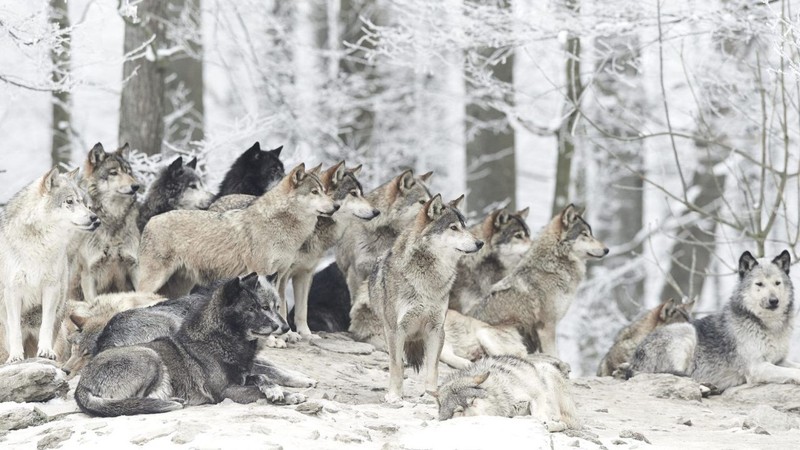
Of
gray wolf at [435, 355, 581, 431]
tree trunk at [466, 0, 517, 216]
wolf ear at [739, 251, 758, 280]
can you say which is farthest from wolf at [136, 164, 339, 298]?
tree trunk at [466, 0, 517, 216]

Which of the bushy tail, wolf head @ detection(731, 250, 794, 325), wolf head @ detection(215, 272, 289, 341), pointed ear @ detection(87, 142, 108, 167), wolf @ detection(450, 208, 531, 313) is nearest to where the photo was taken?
the bushy tail

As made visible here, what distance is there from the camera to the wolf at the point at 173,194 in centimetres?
1216

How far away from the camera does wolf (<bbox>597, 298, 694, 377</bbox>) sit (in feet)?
41.4

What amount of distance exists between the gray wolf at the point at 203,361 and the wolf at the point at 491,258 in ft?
14.3

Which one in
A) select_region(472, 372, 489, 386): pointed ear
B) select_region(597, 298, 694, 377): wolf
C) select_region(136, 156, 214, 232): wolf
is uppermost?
select_region(136, 156, 214, 232): wolf

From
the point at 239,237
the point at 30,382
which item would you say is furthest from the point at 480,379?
the point at 239,237

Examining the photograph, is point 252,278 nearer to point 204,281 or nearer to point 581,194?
point 204,281

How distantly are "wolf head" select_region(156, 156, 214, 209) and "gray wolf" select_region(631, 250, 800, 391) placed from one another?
4682mm

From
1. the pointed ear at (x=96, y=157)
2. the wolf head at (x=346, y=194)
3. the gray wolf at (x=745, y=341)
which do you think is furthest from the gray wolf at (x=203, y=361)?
the gray wolf at (x=745, y=341)

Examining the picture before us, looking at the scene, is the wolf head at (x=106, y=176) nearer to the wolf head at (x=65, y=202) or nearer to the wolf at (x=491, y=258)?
the wolf head at (x=65, y=202)

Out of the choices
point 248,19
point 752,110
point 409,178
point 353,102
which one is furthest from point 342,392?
point 248,19

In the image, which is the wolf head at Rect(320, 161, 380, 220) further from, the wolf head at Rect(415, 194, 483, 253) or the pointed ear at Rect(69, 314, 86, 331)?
the pointed ear at Rect(69, 314, 86, 331)

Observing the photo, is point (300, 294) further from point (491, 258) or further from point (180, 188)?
point (491, 258)

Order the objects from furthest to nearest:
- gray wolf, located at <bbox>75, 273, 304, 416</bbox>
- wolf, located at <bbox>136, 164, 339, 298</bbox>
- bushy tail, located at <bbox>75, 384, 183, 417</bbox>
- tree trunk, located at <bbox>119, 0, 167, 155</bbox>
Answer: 1. tree trunk, located at <bbox>119, 0, 167, 155</bbox>
2. wolf, located at <bbox>136, 164, 339, 298</bbox>
3. gray wolf, located at <bbox>75, 273, 304, 416</bbox>
4. bushy tail, located at <bbox>75, 384, 183, 417</bbox>
